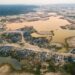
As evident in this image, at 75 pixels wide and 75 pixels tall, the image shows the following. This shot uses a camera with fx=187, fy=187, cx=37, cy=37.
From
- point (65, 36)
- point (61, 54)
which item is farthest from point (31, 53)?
point (65, 36)

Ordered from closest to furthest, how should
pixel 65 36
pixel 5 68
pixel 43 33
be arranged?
pixel 5 68 < pixel 65 36 < pixel 43 33

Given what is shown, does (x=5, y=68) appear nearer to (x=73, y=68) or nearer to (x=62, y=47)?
(x=73, y=68)

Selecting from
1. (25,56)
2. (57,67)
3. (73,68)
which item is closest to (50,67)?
(57,67)

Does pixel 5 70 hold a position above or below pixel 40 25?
above

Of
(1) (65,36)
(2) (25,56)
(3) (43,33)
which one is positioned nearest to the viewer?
(2) (25,56)

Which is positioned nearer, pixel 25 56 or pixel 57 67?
pixel 57 67

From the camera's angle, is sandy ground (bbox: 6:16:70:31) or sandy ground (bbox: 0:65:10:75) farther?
sandy ground (bbox: 6:16:70:31)

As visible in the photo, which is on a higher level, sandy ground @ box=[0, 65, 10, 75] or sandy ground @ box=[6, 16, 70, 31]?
sandy ground @ box=[0, 65, 10, 75]

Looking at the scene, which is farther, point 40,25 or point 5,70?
point 40,25

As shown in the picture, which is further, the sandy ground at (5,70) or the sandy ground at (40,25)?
the sandy ground at (40,25)

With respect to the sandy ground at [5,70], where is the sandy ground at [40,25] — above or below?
below
